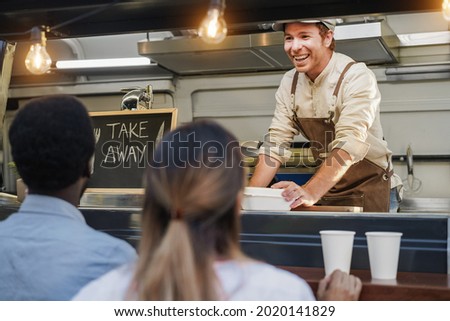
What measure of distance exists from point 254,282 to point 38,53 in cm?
244

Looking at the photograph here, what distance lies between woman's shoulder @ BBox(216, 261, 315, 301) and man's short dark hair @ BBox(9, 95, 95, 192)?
Result: 48cm

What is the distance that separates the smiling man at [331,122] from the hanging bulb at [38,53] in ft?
3.71

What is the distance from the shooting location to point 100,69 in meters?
5.07

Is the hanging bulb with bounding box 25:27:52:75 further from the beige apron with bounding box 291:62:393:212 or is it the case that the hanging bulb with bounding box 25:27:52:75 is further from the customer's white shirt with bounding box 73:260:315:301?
the customer's white shirt with bounding box 73:260:315:301

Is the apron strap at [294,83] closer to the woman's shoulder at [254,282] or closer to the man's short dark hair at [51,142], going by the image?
the man's short dark hair at [51,142]

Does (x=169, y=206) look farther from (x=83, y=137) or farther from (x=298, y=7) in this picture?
(x=298, y=7)

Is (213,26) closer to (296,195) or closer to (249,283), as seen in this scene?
(296,195)

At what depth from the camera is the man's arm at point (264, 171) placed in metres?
2.98

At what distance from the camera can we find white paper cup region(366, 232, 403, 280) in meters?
1.71

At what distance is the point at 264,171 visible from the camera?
3.00m

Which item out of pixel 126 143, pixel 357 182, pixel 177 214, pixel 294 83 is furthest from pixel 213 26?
pixel 177 214

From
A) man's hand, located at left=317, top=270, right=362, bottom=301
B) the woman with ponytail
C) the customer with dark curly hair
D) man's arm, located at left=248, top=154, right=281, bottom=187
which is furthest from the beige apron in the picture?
the woman with ponytail

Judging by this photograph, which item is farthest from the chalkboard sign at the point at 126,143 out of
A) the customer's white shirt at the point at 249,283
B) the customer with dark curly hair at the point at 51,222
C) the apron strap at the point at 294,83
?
the customer's white shirt at the point at 249,283

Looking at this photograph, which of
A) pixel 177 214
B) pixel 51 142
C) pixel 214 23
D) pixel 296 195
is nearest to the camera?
pixel 177 214
